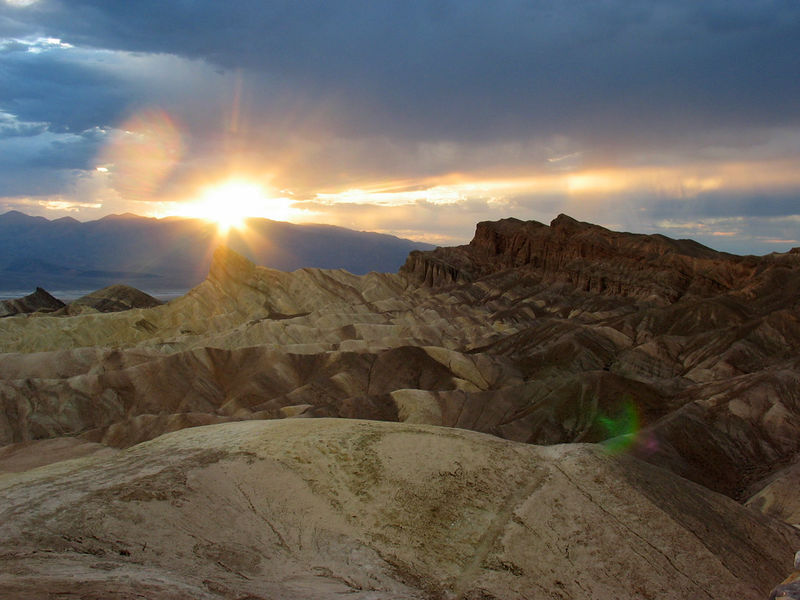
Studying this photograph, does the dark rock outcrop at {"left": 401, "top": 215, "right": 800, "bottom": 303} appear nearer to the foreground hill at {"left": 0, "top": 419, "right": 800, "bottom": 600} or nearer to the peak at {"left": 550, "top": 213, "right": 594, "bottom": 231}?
the peak at {"left": 550, "top": 213, "right": 594, "bottom": 231}

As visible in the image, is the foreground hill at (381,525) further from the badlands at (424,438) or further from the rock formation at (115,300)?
the rock formation at (115,300)

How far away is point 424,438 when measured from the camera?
19.7 m

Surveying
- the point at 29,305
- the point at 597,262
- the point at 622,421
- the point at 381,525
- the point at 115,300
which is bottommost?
the point at 29,305

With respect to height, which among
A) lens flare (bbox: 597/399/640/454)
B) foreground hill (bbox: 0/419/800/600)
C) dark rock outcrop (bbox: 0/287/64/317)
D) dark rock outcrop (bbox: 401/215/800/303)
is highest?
dark rock outcrop (bbox: 401/215/800/303)

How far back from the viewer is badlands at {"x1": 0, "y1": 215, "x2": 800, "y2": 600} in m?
14.3

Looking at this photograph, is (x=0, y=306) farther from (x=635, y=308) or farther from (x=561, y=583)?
(x=561, y=583)

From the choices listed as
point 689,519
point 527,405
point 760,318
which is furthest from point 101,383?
point 760,318

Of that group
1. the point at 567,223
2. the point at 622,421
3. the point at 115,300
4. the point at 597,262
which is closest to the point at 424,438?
the point at 622,421

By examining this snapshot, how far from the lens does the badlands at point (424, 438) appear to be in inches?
562

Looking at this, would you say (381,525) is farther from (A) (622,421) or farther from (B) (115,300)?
(B) (115,300)

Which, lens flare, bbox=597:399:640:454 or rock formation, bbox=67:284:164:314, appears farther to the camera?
rock formation, bbox=67:284:164:314

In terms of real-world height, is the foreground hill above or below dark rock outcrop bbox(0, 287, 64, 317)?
above

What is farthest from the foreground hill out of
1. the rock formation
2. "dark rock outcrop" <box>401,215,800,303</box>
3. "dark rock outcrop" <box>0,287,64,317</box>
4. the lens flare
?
the rock formation

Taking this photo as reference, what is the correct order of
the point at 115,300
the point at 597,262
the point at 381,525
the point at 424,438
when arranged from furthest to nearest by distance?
the point at 115,300 → the point at 597,262 → the point at 424,438 → the point at 381,525
